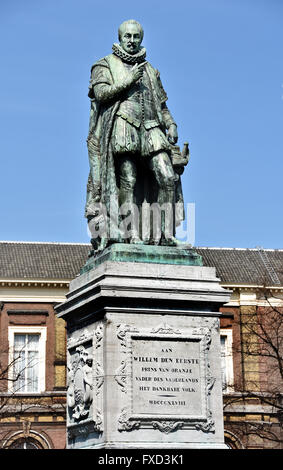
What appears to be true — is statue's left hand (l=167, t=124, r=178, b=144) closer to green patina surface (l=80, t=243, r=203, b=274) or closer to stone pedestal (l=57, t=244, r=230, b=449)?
green patina surface (l=80, t=243, r=203, b=274)

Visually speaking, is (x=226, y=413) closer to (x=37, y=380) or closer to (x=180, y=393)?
(x=37, y=380)

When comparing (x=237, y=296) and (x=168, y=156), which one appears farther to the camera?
(x=237, y=296)

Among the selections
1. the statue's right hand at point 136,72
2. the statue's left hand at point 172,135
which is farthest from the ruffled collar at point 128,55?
the statue's left hand at point 172,135

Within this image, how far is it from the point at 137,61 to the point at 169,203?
1.95 metres

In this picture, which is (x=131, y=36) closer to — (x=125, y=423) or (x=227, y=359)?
(x=125, y=423)

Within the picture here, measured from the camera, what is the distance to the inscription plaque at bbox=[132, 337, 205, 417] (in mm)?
11758

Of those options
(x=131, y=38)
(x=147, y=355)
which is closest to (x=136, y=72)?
(x=131, y=38)

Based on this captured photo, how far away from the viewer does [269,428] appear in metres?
44.9

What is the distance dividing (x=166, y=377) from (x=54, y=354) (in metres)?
32.8

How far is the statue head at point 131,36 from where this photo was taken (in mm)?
13477

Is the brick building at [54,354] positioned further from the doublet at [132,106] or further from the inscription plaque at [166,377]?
the inscription plaque at [166,377]

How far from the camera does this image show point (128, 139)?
43.4ft
